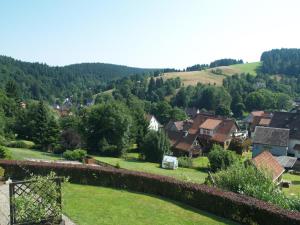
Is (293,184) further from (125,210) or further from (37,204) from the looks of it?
(37,204)

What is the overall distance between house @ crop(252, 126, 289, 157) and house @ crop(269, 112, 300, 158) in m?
4.04

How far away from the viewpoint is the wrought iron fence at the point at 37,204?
12727 millimetres

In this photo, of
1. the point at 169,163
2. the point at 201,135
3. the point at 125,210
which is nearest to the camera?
the point at 125,210

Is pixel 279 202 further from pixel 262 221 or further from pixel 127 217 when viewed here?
pixel 127 217

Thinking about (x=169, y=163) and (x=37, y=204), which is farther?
(x=169, y=163)

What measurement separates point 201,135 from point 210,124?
274cm

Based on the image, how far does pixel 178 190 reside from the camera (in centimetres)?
1903

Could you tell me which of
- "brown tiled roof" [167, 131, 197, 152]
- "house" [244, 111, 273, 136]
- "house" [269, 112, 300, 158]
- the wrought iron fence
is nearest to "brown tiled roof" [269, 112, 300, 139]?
"house" [269, 112, 300, 158]

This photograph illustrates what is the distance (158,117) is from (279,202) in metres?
88.9

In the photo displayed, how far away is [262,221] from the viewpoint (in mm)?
14883

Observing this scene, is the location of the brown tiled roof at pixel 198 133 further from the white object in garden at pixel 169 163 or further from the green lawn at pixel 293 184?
the green lawn at pixel 293 184

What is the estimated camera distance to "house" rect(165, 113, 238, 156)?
6412 cm

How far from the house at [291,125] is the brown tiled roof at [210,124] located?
11.9 metres

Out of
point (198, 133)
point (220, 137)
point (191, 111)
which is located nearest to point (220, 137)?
point (220, 137)
